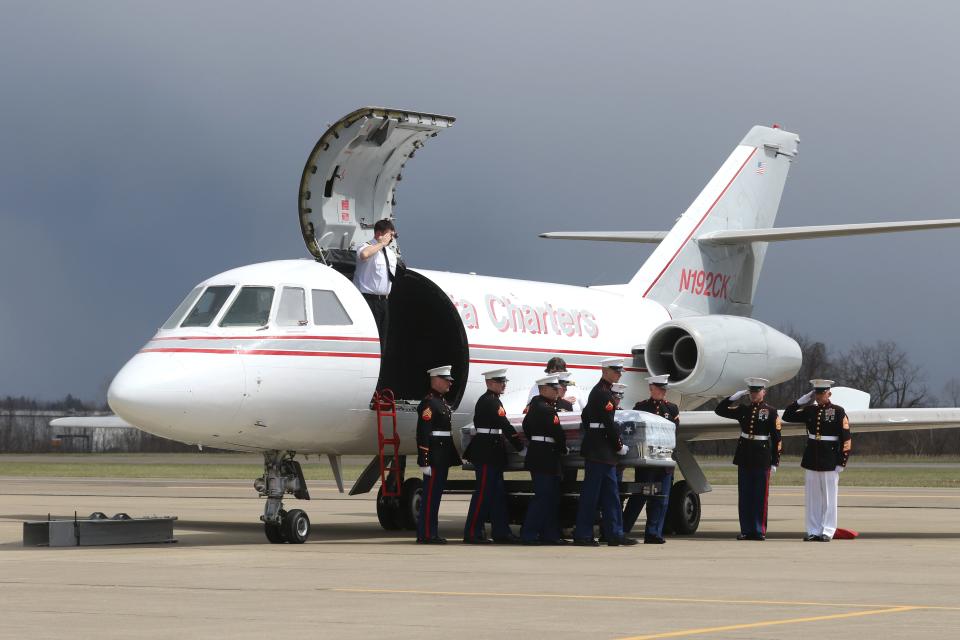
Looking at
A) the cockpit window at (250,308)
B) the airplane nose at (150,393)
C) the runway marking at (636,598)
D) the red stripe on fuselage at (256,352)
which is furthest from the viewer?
the cockpit window at (250,308)

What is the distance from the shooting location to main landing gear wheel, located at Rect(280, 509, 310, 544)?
55.1ft

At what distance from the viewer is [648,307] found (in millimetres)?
23672

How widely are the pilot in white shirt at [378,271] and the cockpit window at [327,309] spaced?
0.63 meters

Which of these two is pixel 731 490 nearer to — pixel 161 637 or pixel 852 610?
pixel 852 610

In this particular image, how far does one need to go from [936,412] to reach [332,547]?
8.13 m

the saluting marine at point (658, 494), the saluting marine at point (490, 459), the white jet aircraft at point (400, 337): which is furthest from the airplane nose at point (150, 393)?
the saluting marine at point (658, 494)

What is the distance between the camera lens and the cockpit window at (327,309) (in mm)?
17188

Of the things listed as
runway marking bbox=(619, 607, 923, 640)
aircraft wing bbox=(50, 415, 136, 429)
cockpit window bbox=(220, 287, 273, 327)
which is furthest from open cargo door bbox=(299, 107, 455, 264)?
runway marking bbox=(619, 607, 923, 640)

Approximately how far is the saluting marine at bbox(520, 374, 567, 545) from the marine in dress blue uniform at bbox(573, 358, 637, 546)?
0.31m

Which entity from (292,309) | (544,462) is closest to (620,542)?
(544,462)

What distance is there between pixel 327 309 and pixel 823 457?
6427mm

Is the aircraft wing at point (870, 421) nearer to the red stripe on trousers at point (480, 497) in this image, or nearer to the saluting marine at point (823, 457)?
the saluting marine at point (823, 457)

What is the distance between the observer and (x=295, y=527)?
55.4 feet

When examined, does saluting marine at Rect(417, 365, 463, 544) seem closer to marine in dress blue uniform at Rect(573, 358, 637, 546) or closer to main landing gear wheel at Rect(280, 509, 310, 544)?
main landing gear wheel at Rect(280, 509, 310, 544)
